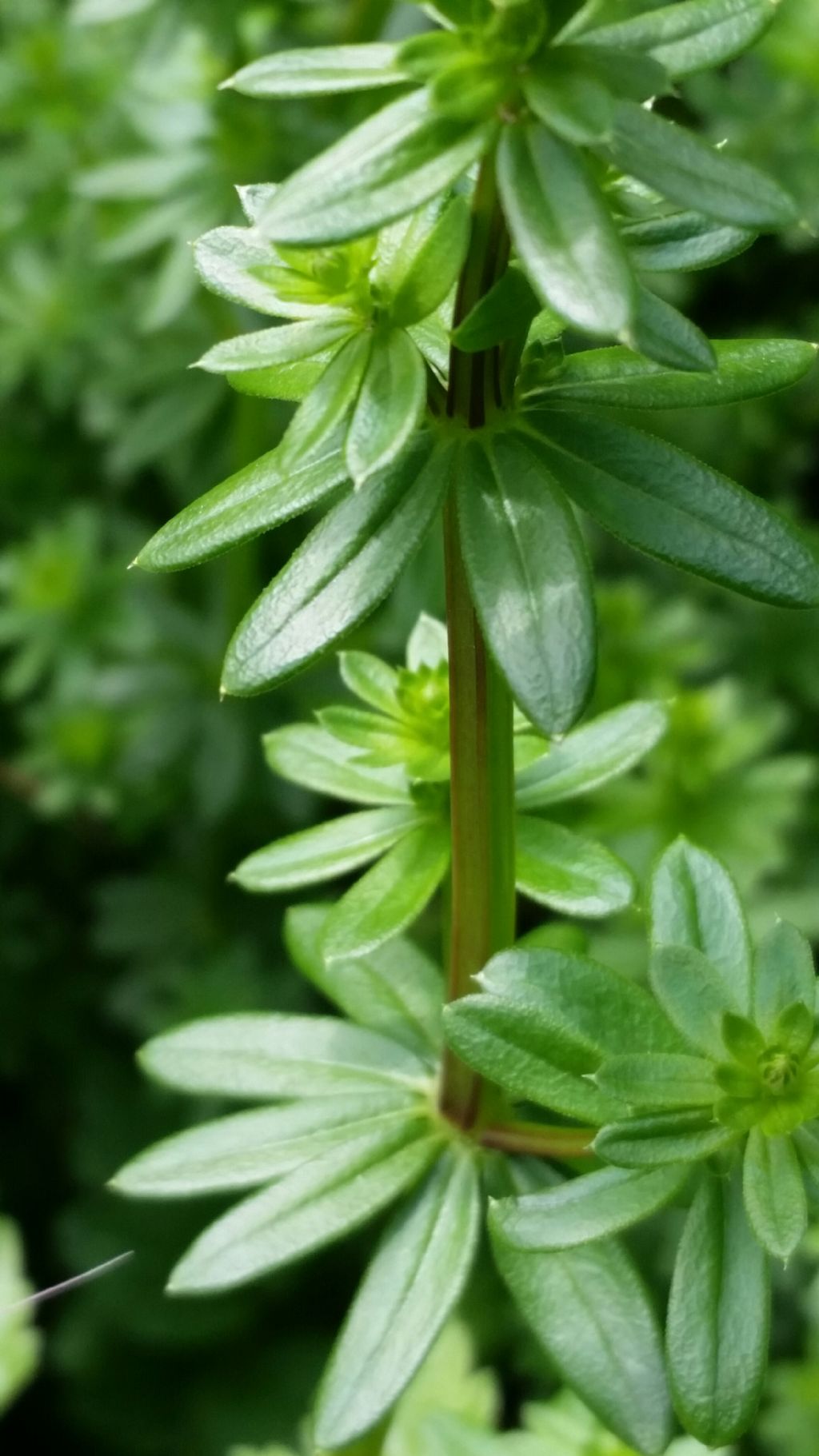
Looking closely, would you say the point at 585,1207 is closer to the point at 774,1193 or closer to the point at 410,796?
the point at 774,1193

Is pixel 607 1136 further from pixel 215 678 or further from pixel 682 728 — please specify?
pixel 215 678

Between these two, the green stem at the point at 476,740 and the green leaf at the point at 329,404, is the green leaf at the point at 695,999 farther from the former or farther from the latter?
the green leaf at the point at 329,404

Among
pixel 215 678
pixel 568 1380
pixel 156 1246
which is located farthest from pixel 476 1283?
pixel 568 1380

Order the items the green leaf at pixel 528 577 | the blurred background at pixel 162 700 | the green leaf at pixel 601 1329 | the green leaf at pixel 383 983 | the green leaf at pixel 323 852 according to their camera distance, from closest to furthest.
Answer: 1. the green leaf at pixel 528 577
2. the green leaf at pixel 601 1329
3. the green leaf at pixel 323 852
4. the green leaf at pixel 383 983
5. the blurred background at pixel 162 700

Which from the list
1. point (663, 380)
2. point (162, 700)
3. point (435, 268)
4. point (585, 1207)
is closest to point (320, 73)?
point (435, 268)

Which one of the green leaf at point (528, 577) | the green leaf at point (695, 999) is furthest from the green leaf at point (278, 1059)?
the green leaf at point (528, 577)

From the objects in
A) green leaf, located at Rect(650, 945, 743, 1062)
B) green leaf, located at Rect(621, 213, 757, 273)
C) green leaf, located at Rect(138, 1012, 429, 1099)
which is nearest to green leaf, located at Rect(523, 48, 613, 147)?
green leaf, located at Rect(621, 213, 757, 273)
